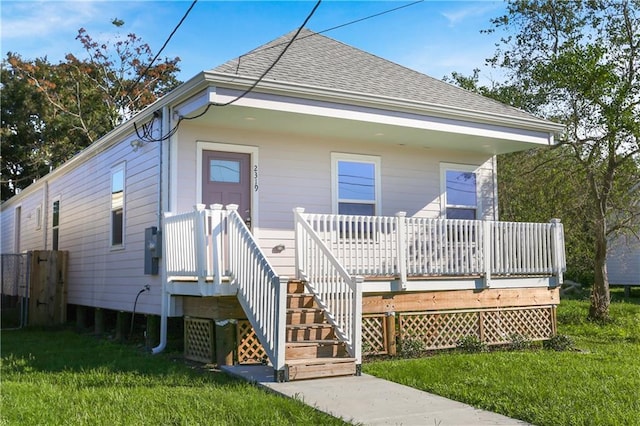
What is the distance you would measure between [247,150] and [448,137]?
3508 millimetres

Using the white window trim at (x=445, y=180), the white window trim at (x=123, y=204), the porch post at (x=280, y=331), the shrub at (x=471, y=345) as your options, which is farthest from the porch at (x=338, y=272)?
the white window trim at (x=123, y=204)

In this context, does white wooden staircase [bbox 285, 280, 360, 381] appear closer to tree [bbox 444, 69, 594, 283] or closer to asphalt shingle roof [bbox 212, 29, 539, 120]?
asphalt shingle roof [bbox 212, 29, 539, 120]

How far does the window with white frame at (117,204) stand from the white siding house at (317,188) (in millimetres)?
55

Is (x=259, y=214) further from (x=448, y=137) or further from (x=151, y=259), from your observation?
(x=448, y=137)

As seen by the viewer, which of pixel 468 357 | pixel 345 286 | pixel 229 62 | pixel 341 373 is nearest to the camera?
pixel 341 373

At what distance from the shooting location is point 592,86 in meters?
12.8

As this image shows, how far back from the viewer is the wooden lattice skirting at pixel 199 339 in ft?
28.9

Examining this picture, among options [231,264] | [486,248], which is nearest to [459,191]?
[486,248]

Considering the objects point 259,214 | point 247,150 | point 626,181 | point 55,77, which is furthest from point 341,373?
point 55,77

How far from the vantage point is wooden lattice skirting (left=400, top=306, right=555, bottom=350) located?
33.2 ft

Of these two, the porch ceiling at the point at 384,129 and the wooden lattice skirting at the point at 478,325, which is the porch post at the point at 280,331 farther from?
the wooden lattice skirting at the point at 478,325

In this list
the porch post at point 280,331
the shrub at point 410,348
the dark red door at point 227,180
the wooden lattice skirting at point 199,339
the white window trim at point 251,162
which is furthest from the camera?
the dark red door at point 227,180

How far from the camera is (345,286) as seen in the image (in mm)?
8031

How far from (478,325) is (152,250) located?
544 centimetres
